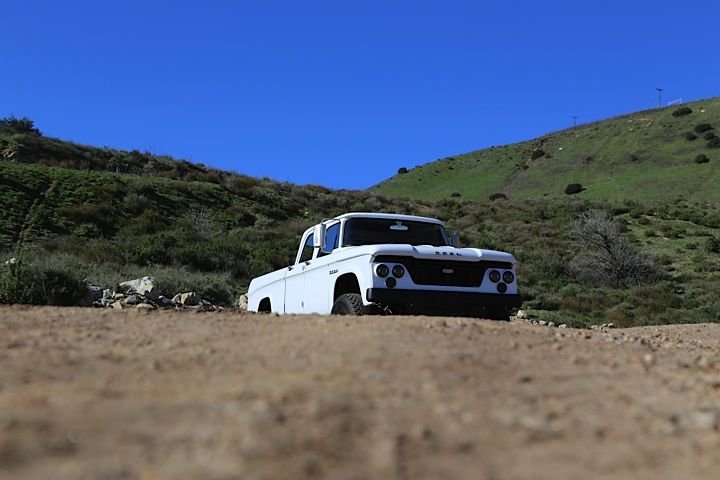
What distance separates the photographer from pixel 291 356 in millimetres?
4477

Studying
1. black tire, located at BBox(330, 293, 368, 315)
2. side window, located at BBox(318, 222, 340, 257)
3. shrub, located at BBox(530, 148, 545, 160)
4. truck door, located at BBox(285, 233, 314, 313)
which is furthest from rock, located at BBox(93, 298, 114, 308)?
shrub, located at BBox(530, 148, 545, 160)

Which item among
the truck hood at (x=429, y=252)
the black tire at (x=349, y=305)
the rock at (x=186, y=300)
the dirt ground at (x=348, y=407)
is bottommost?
the dirt ground at (x=348, y=407)

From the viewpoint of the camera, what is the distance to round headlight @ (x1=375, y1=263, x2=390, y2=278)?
7625 mm

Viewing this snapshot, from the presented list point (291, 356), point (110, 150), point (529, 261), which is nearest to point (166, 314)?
point (291, 356)

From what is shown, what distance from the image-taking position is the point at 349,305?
25.8 feet

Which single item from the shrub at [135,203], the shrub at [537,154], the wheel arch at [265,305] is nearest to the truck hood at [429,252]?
the wheel arch at [265,305]

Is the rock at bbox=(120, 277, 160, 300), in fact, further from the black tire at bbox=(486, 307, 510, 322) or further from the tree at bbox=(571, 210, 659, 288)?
the tree at bbox=(571, 210, 659, 288)

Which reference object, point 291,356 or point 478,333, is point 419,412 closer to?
point 291,356

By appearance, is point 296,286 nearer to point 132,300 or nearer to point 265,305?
point 265,305

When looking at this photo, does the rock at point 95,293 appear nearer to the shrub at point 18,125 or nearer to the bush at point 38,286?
the bush at point 38,286

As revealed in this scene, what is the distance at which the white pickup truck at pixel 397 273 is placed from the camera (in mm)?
7699

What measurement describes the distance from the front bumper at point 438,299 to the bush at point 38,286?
259 inches

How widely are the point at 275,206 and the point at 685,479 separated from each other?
32.9 meters

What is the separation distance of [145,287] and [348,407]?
1165cm
